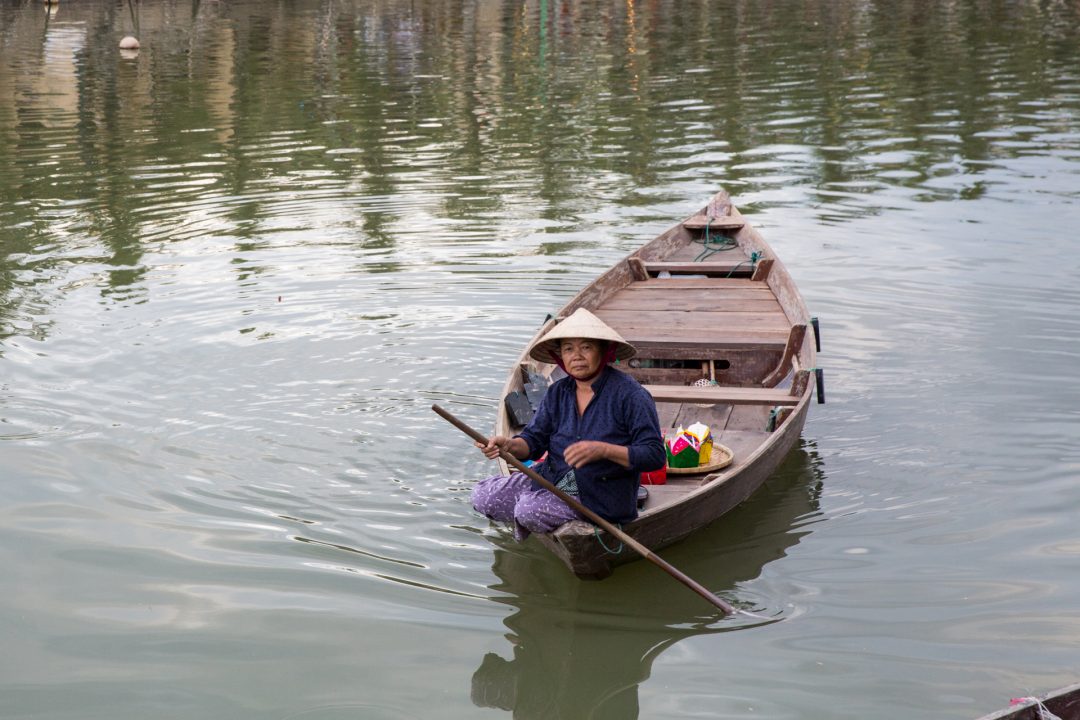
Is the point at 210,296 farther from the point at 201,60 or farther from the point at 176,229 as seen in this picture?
the point at 201,60

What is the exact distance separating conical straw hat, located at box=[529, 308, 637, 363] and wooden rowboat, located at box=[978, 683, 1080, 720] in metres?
1.92

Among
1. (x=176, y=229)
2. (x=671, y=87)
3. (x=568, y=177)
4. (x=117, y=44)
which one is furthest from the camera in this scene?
(x=117, y=44)

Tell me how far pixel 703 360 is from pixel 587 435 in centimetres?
282

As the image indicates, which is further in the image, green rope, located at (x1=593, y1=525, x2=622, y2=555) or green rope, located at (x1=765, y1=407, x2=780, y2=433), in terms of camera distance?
green rope, located at (x1=765, y1=407, x2=780, y2=433)

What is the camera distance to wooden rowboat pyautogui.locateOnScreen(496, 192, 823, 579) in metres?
5.22

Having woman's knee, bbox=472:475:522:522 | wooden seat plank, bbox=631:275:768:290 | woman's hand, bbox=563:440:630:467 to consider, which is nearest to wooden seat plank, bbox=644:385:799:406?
woman's knee, bbox=472:475:522:522

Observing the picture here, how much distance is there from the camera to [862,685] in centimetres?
448

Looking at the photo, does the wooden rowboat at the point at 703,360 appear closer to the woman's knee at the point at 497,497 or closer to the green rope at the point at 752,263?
the green rope at the point at 752,263

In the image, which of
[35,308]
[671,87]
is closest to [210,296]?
[35,308]

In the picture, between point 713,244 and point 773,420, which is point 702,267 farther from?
point 773,420

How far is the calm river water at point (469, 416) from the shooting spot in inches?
185

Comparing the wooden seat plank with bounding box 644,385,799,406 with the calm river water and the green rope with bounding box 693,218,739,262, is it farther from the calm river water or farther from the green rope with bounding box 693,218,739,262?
the green rope with bounding box 693,218,739,262

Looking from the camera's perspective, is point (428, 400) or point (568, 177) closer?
point (428, 400)

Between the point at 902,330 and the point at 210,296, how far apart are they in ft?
17.7
